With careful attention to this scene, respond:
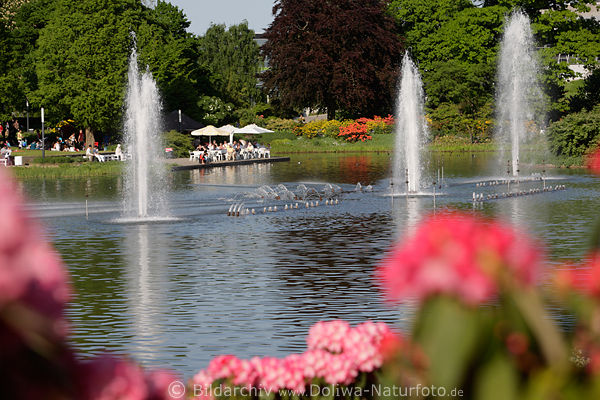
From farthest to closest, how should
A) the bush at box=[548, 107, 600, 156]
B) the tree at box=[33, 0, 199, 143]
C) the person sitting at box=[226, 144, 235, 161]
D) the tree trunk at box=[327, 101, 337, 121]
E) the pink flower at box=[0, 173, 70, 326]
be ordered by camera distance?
the tree trunk at box=[327, 101, 337, 121], the tree at box=[33, 0, 199, 143], the person sitting at box=[226, 144, 235, 161], the bush at box=[548, 107, 600, 156], the pink flower at box=[0, 173, 70, 326]

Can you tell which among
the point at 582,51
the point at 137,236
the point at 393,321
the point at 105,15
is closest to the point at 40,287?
the point at 393,321

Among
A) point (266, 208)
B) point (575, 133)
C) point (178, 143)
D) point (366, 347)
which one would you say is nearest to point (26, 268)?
point (366, 347)

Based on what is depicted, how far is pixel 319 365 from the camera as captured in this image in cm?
578

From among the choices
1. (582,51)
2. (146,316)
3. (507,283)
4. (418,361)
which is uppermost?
(582,51)

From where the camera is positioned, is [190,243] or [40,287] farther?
[190,243]

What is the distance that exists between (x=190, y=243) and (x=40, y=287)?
786 inches

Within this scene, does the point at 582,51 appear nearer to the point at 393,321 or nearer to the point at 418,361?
the point at 393,321

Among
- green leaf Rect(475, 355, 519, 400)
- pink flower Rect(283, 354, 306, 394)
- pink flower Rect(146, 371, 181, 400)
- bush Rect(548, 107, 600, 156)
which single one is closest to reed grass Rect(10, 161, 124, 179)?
bush Rect(548, 107, 600, 156)

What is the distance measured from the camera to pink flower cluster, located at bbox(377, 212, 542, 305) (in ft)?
5.65

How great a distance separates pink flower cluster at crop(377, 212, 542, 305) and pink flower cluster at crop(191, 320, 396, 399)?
3.85 metres

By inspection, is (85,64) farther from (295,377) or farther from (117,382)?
(117,382)

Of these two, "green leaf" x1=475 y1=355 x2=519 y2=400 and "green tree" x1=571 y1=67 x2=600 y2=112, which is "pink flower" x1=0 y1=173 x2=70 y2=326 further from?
"green tree" x1=571 y1=67 x2=600 y2=112

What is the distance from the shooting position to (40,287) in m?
1.52

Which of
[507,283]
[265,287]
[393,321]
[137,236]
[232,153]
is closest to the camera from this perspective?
[507,283]
